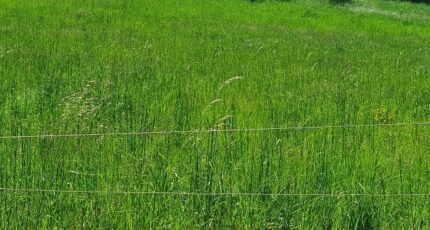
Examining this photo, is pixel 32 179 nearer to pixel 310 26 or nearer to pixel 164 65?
pixel 164 65

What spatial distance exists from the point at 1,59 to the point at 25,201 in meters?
4.40

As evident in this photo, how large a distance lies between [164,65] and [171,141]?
3.65 m

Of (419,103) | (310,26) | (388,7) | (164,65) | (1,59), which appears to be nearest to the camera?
(419,103)

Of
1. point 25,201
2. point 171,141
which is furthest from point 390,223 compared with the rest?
point 25,201

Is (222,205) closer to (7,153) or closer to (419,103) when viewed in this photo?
(7,153)

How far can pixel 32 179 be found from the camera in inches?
148

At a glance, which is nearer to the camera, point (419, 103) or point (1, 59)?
point (419, 103)

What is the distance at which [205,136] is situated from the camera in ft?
15.4

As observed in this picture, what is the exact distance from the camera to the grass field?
11.7 feet

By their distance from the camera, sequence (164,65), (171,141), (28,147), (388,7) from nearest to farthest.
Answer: (28,147) < (171,141) < (164,65) < (388,7)

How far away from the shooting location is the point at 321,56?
10.5 metres

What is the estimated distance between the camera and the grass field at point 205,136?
3.55 meters

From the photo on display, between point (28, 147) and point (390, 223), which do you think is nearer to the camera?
point (390, 223)

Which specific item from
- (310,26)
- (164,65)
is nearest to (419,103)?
(164,65)
